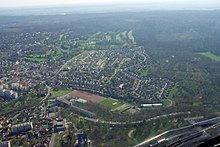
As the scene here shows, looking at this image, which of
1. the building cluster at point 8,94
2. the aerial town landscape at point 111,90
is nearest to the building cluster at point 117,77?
the aerial town landscape at point 111,90

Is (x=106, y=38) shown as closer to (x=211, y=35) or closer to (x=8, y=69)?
(x=211, y=35)

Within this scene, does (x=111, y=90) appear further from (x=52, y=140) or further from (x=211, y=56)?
(x=211, y=56)

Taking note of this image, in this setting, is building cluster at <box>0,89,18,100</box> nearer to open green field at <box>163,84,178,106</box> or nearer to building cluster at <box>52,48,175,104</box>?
building cluster at <box>52,48,175,104</box>

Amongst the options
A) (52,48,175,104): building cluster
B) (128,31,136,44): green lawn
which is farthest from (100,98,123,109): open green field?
(128,31,136,44): green lawn

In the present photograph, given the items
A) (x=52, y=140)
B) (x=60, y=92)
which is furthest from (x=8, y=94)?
(x=52, y=140)

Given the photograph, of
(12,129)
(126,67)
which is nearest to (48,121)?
(12,129)
